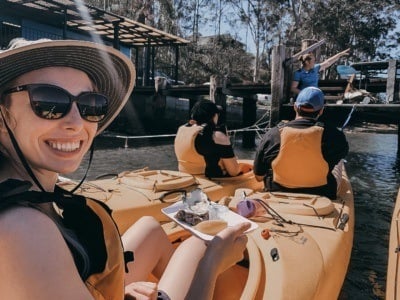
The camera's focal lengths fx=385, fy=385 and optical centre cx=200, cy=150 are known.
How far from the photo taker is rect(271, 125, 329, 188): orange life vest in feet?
12.6

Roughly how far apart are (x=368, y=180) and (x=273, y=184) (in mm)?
6513

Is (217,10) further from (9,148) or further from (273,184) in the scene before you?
(9,148)

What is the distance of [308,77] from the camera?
367 inches

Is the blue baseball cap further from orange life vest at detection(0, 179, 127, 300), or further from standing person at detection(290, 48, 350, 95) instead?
standing person at detection(290, 48, 350, 95)

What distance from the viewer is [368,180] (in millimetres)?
9750

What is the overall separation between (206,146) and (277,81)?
16.9 feet

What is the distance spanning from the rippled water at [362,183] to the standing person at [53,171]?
3.60 meters

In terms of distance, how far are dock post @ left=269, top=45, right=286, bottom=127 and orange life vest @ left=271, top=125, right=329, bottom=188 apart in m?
5.63

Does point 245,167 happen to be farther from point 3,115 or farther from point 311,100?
point 3,115

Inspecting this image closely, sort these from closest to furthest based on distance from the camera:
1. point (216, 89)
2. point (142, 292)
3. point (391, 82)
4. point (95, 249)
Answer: point (95, 249)
point (142, 292)
point (391, 82)
point (216, 89)

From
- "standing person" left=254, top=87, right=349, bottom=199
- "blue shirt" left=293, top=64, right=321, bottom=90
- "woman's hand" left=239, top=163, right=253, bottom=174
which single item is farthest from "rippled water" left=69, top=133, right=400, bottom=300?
"blue shirt" left=293, top=64, right=321, bottom=90

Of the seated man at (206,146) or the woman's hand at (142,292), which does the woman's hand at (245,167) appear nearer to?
the seated man at (206,146)

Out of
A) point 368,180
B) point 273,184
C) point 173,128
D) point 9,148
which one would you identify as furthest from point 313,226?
point 173,128

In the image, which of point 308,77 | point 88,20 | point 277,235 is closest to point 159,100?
point 88,20
